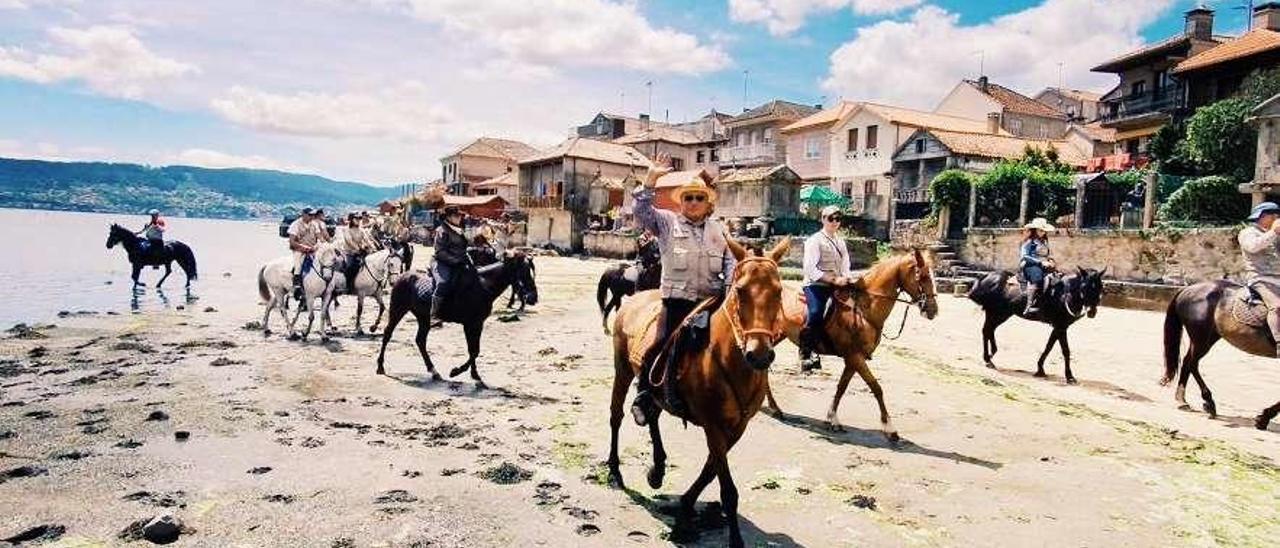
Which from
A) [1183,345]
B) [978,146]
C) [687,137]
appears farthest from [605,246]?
[1183,345]

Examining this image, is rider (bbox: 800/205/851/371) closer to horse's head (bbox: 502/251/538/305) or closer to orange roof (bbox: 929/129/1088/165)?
horse's head (bbox: 502/251/538/305)

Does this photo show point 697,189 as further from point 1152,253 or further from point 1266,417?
point 1152,253

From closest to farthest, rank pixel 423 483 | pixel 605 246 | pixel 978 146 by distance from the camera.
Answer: pixel 423 483 < pixel 978 146 < pixel 605 246

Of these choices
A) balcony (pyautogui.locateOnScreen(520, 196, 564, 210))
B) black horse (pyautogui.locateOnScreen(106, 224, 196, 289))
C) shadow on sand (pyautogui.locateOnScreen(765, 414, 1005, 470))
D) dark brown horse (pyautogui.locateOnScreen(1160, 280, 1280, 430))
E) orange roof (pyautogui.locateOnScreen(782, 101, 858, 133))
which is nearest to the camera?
shadow on sand (pyautogui.locateOnScreen(765, 414, 1005, 470))

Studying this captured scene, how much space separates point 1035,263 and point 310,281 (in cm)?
1443

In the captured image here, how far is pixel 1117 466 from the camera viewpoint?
25.7ft

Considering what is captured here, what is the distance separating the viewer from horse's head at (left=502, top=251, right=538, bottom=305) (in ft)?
39.3

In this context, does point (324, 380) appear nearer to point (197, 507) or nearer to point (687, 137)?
point (197, 507)

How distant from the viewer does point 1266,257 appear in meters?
10.2

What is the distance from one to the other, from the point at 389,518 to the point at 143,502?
210 cm

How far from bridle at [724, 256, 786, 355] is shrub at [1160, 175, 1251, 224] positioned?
24783mm

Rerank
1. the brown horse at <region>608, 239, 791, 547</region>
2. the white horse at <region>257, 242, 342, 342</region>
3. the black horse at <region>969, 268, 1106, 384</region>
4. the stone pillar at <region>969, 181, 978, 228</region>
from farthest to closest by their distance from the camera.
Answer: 1. the stone pillar at <region>969, 181, 978, 228</region>
2. the white horse at <region>257, 242, 342, 342</region>
3. the black horse at <region>969, 268, 1106, 384</region>
4. the brown horse at <region>608, 239, 791, 547</region>

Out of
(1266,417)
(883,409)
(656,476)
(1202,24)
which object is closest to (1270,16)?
(1202,24)

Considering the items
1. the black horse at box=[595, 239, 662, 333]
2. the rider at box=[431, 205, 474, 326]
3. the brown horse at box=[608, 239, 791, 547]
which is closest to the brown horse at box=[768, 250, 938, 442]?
the brown horse at box=[608, 239, 791, 547]
